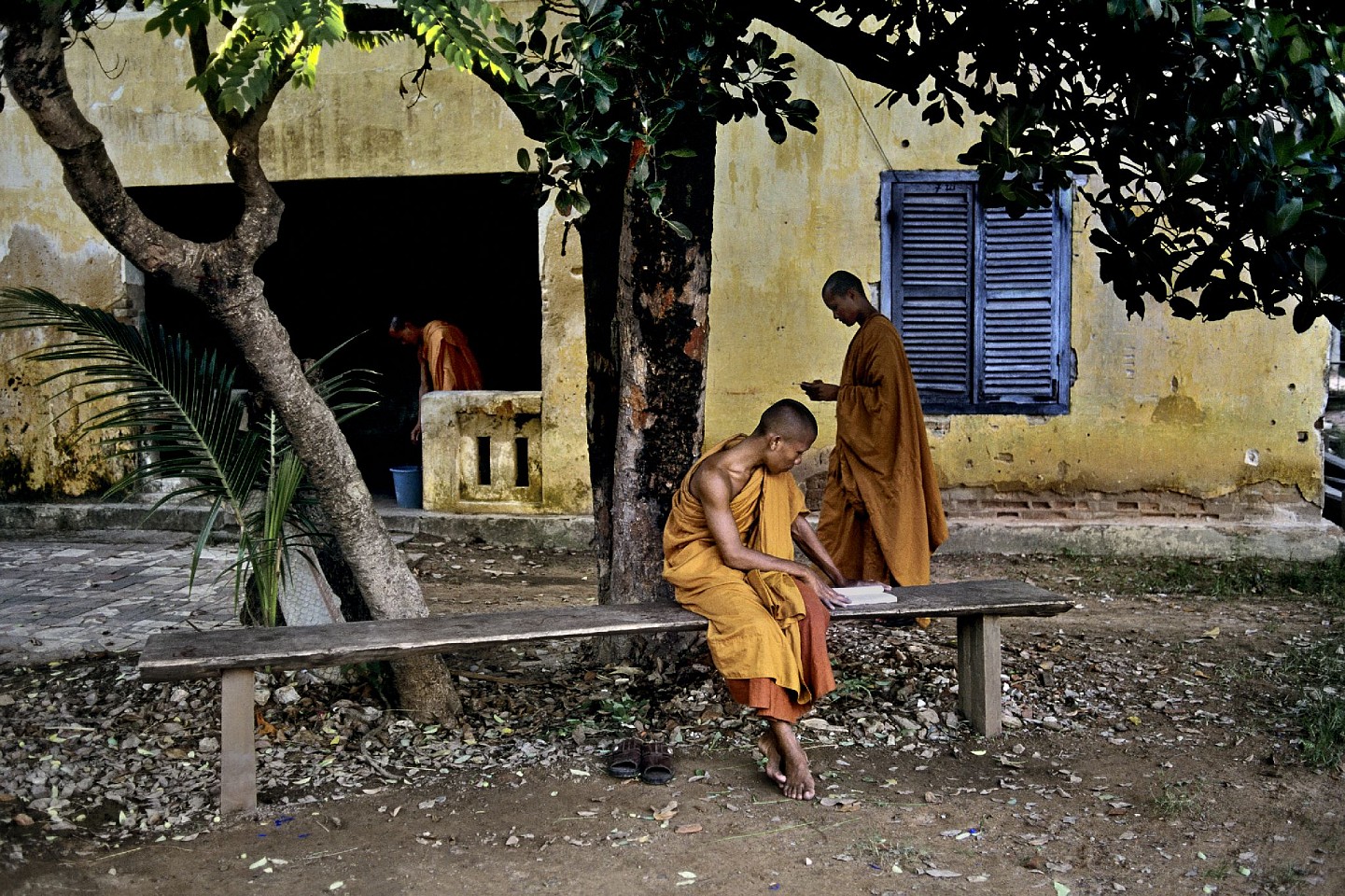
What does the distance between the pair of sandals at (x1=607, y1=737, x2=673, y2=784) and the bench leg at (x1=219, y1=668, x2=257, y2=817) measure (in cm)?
119

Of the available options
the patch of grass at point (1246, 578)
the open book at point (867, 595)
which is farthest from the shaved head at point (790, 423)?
the patch of grass at point (1246, 578)

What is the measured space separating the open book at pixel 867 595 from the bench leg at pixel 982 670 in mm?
338

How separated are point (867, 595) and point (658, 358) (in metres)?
1.26

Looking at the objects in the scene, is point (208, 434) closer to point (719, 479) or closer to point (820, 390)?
point (719, 479)

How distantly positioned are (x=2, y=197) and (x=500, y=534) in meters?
4.76

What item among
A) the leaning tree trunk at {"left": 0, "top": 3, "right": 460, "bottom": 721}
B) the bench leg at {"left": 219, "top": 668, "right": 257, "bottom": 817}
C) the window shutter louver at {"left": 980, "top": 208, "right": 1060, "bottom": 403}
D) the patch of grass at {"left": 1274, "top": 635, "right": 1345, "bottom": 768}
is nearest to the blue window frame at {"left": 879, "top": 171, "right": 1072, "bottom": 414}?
the window shutter louver at {"left": 980, "top": 208, "right": 1060, "bottom": 403}

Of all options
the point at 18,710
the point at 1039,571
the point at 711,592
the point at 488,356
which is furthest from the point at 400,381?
the point at 711,592

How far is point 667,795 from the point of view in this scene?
390 cm

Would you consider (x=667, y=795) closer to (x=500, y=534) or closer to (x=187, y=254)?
(x=187, y=254)

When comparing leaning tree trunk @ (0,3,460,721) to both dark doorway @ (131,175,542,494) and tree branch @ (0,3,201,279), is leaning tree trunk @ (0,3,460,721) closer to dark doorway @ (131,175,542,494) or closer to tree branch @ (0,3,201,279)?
tree branch @ (0,3,201,279)

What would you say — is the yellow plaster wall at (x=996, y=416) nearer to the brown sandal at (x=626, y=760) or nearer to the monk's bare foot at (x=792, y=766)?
the brown sandal at (x=626, y=760)

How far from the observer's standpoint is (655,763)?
4055mm

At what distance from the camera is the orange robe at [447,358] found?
10062mm

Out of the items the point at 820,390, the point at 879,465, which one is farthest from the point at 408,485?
the point at 879,465
